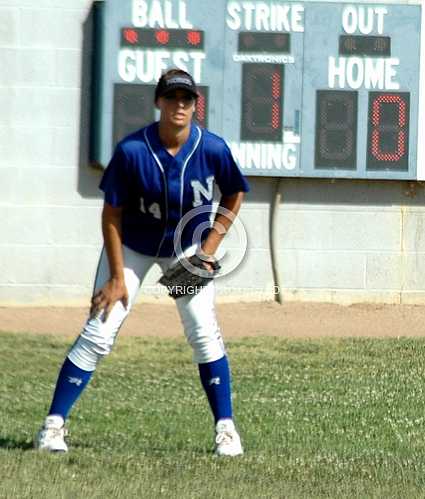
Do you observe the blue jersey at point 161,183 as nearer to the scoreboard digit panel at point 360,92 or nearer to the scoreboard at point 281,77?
the scoreboard at point 281,77

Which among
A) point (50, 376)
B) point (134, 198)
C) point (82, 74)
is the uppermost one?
point (82, 74)

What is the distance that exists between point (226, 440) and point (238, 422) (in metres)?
1.22

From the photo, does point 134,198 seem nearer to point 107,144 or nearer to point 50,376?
point 50,376

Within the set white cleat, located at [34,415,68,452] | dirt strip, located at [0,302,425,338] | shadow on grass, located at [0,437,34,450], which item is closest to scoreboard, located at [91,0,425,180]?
dirt strip, located at [0,302,425,338]

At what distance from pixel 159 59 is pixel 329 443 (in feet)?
19.3

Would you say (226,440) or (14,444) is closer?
(226,440)

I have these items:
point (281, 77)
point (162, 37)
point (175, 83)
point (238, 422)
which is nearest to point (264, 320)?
point (281, 77)

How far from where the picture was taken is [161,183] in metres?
6.47

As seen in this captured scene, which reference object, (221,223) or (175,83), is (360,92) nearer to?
(221,223)

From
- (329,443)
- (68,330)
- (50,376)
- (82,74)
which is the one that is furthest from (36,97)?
(329,443)

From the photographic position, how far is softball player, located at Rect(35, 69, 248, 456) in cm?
648

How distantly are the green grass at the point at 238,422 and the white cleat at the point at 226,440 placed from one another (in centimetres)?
7

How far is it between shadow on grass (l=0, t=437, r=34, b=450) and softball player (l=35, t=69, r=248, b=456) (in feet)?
0.66

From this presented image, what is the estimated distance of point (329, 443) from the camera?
7.23 m
